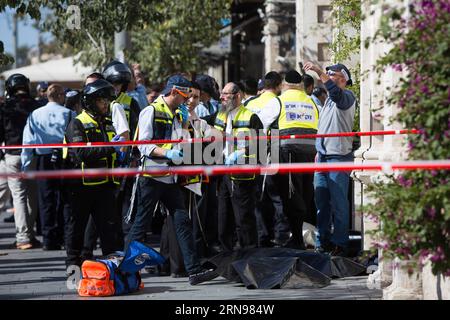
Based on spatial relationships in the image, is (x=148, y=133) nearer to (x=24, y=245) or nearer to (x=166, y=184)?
(x=166, y=184)

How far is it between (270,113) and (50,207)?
323 cm

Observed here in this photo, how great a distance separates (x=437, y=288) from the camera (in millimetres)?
7941

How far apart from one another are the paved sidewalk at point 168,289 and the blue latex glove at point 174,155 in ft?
3.88

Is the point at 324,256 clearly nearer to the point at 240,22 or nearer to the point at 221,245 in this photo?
the point at 221,245

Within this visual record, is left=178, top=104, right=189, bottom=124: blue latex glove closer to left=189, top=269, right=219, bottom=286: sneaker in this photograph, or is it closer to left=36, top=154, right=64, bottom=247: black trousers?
left=189, top=269, right=219, bottom=286: sneaker

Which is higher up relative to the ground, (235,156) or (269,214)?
(235,156)

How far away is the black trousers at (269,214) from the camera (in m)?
13.2

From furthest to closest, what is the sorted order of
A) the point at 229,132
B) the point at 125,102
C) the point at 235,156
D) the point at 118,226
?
the point at 125,102 → the point at 229,132 → the point at 235,156 → the point at 118,226

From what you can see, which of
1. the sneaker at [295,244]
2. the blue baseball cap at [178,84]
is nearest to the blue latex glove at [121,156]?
the blue baseball cap at [178,84]

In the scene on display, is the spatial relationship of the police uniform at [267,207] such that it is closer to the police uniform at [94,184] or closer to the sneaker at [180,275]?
the sneaker at [180,275]

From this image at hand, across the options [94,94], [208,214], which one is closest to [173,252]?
[208,214]

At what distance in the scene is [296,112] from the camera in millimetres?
12836

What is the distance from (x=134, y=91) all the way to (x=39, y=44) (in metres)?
71.1
